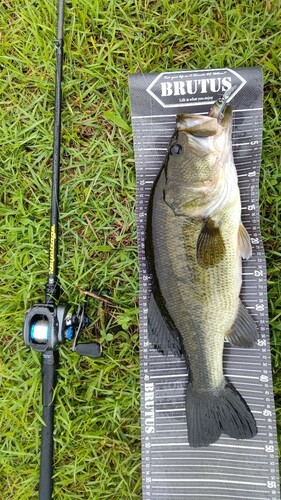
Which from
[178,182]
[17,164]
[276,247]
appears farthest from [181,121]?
[17,164]

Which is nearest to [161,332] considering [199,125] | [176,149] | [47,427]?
[47,427]

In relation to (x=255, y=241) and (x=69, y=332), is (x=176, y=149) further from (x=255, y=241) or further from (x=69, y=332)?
(x=69, y=332)

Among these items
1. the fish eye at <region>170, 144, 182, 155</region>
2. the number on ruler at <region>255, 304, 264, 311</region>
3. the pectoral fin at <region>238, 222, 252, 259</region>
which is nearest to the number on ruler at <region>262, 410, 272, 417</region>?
the number on ruler at <region>255, 304, 264, 311</region>

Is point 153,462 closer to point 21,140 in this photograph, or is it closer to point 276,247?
point 276,247

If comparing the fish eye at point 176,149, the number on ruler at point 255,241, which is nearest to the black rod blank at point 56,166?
the fish eye at point 176,149

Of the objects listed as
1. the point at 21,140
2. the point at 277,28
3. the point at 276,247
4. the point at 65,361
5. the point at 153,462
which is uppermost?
the point at 277,28
